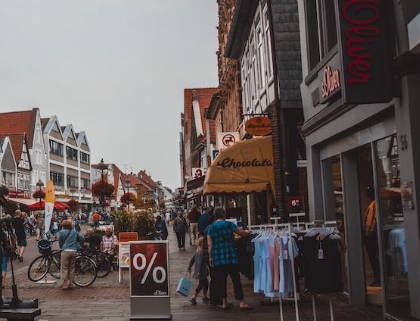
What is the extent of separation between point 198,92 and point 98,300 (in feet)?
180

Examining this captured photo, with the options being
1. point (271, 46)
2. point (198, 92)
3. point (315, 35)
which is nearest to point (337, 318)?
point (315, 35)

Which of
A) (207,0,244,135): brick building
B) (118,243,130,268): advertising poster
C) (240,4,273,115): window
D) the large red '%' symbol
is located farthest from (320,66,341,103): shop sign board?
(207,0,244,135): brick building

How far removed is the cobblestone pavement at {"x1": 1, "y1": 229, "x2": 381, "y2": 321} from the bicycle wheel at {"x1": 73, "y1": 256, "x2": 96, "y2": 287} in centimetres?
24

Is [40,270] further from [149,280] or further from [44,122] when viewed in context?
[44,122]

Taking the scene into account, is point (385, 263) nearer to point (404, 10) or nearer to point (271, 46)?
point (404, 10)

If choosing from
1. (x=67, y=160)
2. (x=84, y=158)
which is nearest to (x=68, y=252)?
(x=67, y=160)

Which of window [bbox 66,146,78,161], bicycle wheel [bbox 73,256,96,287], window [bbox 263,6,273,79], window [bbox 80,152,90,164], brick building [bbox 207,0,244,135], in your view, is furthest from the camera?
window [bbox 80,152,90,164]

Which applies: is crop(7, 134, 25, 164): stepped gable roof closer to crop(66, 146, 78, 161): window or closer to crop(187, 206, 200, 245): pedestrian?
crop(66, 146, 78, 161): window

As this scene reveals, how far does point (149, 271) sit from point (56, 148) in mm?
79983

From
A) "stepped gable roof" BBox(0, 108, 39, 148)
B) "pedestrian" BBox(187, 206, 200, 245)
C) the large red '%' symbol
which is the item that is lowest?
"pedestrian" BBox(187, 206, 200, 245)

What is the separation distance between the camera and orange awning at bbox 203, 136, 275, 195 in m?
14.8

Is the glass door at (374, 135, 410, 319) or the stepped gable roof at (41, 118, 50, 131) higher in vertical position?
the stepped gable roof at (41, 118, 50, 131)

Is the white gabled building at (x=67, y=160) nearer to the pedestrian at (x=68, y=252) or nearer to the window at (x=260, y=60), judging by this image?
the window at (x=260, y=60)

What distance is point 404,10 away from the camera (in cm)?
748
